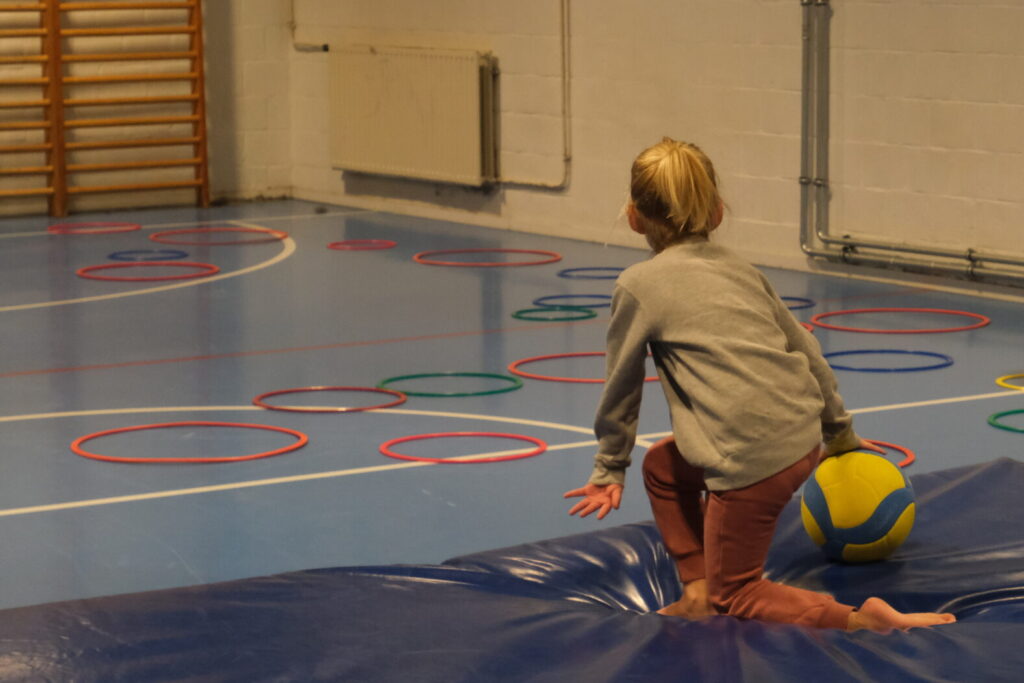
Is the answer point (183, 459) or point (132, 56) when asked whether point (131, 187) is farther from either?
point (183, 459)

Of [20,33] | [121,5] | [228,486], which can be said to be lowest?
[228,486]

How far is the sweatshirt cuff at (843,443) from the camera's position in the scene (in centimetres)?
344

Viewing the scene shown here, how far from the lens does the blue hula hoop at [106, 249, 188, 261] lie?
372 inches

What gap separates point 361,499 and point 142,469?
31.7 inches

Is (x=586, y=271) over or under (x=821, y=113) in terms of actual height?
under

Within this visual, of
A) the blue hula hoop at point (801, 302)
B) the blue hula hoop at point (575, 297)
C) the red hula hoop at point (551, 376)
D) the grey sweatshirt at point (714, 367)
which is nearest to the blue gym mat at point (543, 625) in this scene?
the grey sweatshirt at point (714, 367)

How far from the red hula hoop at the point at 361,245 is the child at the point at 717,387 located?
6.89 metres

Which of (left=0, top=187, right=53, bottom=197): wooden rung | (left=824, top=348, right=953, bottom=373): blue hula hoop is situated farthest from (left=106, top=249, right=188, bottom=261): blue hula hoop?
(left=824, top=348, right=953, bottom=373): blue hula hoop

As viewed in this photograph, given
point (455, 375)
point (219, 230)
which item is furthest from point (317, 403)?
point (219, 230)

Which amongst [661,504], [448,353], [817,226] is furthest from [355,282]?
[661,504]

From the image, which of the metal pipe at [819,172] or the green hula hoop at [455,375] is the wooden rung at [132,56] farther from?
the green hula hoop at [455,375]

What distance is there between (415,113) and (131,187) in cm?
237

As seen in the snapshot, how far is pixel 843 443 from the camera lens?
348 centimetres

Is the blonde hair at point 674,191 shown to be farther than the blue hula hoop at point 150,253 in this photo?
No
